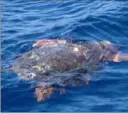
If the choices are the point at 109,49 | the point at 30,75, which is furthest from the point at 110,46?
the point at 30,75

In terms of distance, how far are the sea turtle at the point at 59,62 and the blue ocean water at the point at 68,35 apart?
0.21m

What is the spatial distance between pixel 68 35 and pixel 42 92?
380cm

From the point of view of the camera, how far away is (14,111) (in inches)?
322

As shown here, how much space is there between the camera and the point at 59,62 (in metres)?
9.59

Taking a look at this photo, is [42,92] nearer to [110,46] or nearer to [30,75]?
[30,75]

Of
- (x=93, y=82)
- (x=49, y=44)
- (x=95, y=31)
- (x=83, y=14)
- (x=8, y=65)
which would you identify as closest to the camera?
(x=93, y=82)

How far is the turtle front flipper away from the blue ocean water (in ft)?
0.37

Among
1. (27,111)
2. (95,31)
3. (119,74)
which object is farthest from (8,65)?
(95,31)

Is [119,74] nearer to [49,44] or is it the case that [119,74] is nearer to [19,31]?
[49,44]

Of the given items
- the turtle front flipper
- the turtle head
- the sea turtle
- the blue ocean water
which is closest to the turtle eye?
the sea turtle

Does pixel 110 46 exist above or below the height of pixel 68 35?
below

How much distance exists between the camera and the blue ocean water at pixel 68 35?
27.5 feet

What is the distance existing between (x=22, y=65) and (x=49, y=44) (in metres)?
1.31

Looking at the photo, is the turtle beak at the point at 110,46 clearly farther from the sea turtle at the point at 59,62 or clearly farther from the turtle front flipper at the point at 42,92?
the turtle front flipper at the point at 42,92
